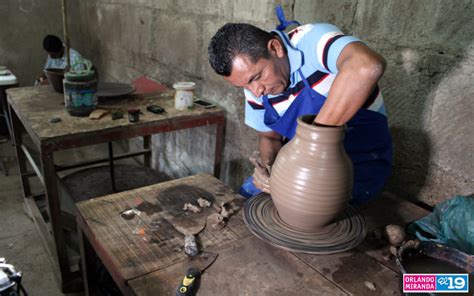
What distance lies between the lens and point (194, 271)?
1.02 meters

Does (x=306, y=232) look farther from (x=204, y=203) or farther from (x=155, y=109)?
(x=155, y=109)

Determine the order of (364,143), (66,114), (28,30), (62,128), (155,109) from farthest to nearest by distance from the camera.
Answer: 1. (28,30)
2. (155,109)
3. (66,114)
4. (62,128)
5. (364,143)

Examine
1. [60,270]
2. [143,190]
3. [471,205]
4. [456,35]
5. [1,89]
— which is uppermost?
[456,35]

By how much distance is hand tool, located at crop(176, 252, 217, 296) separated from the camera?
0.96m

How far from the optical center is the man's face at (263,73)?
129cm

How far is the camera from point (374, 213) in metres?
1.42

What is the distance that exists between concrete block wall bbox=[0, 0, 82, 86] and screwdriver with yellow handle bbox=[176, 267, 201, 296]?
17.1 feet

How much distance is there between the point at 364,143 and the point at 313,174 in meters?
0.51

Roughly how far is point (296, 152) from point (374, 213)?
0.54 meters

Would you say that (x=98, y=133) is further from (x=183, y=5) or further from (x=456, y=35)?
(x=456, y=35)

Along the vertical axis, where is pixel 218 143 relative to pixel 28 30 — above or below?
below

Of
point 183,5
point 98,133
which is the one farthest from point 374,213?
point 183,5

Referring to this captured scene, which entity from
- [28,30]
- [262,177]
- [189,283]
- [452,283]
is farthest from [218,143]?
[28,30]

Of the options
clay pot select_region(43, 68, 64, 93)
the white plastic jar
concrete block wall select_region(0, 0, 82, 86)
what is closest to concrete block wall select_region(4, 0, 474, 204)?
the white plastic jar
